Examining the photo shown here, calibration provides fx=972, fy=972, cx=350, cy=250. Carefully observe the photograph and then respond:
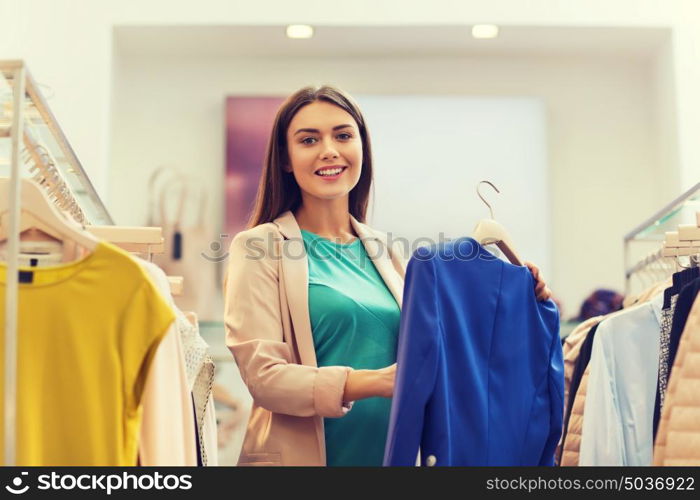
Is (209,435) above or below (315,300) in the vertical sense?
below

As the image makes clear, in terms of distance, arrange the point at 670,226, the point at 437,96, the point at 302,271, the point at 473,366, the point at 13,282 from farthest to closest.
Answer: the point at 437,96 < the point at 670,226 < the point at 302,271 < the point at 473,366 < the point at 13,282

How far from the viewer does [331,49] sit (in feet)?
16.5

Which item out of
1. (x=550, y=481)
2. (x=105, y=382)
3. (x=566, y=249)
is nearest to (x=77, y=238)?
(x=105, y=382)

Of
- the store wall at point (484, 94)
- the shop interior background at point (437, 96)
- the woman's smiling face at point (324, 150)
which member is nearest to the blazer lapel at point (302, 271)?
the woman's smiling face at point (324, 150)

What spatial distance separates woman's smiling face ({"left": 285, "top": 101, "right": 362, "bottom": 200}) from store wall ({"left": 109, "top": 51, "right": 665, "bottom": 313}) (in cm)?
261

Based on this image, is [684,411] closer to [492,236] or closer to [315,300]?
[492,236]

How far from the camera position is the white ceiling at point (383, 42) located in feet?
15.7

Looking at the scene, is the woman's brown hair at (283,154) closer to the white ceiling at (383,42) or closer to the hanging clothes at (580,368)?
the hanging clothes at (580,368)

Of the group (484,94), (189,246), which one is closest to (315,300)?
(189,246)

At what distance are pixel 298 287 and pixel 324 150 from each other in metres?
0.36

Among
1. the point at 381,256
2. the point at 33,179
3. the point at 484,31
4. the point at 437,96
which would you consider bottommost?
the point at 381,256

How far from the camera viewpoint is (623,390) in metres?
2.48

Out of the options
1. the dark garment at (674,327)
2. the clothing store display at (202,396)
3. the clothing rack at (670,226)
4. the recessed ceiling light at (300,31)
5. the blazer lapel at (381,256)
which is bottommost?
the clothing store display at (202,396)

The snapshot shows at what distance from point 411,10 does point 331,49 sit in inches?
20.1
